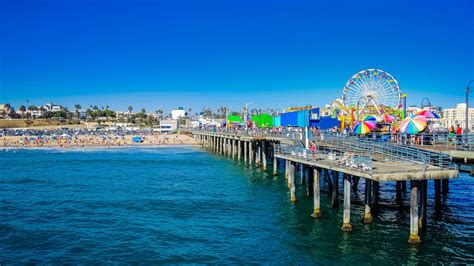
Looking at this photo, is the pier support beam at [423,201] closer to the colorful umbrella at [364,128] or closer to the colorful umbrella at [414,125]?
the colorful umbrella at [414,125]

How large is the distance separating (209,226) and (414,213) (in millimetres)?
9418

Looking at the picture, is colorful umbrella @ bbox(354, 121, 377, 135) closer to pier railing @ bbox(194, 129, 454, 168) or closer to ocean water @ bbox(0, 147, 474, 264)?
pier railing @ bbox(194, 129, 454, 168)

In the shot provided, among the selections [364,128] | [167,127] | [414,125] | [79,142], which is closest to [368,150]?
[414,125]

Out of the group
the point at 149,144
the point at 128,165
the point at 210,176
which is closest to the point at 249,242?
the point at 210,176

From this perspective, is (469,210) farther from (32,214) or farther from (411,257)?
(32,214)

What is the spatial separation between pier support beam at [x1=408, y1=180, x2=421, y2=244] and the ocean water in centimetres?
40

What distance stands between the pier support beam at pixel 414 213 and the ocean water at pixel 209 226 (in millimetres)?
401

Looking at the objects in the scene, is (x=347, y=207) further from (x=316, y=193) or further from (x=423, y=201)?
(x=423, y=201)

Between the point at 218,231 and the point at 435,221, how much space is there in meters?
10.6

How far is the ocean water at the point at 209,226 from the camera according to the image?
16.5 m

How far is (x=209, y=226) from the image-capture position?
819 inches

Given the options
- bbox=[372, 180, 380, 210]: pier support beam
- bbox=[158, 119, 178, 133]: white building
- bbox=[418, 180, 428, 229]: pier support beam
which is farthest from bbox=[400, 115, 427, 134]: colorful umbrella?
bbox=[158, 119, 178, 133]: white building

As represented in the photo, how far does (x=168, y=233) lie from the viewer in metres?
19.6

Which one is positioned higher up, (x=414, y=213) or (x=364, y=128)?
(x=364, y=128)
